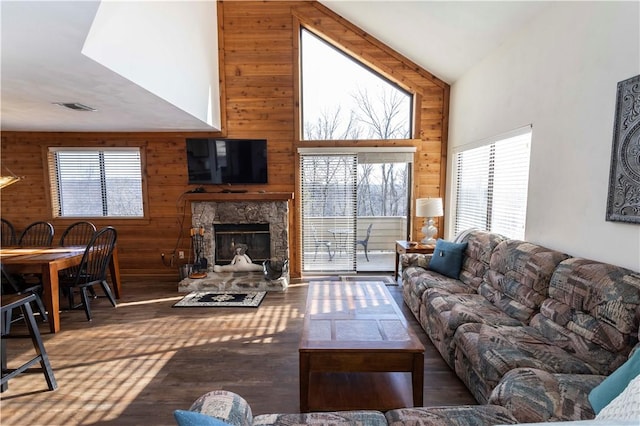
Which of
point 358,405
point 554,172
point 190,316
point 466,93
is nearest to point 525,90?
point 554,172

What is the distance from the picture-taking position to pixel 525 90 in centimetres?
297

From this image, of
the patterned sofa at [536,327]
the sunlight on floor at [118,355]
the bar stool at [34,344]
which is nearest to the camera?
the patterned sofa at [536,327]

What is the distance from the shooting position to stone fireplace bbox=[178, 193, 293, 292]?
4.41 metres

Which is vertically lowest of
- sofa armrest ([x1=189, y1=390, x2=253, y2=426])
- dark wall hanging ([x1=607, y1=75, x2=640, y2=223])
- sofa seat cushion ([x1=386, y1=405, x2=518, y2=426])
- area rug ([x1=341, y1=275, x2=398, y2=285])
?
area rug ([x1=341, y1=275, x2=398, y2=285])

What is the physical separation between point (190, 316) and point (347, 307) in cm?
196

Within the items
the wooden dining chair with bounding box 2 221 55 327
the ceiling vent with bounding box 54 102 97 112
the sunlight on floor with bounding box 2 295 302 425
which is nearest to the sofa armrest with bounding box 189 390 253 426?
the sunlight on floor with bounding box 2 295 302 425

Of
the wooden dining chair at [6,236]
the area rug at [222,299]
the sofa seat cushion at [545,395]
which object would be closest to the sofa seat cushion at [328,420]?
the sofa seat cushion at [545,395]

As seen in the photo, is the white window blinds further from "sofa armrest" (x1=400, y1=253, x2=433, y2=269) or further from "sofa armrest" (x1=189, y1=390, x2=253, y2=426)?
"sofa armrest" (x1=189, y1=390, x2=253, y2=426)

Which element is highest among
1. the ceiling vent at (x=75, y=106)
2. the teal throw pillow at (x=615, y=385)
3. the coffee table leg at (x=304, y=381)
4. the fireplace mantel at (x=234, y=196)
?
the ceiling vent at (x=75, y=106)

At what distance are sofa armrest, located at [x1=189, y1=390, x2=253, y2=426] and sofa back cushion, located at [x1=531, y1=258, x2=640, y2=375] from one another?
1.92 m

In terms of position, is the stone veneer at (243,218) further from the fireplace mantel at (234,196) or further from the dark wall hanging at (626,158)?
the dark wall hanging at (626,158)

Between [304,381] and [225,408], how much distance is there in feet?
2.60

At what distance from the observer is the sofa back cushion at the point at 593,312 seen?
167 centimetres

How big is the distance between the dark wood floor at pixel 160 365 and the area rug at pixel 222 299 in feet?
0.43
